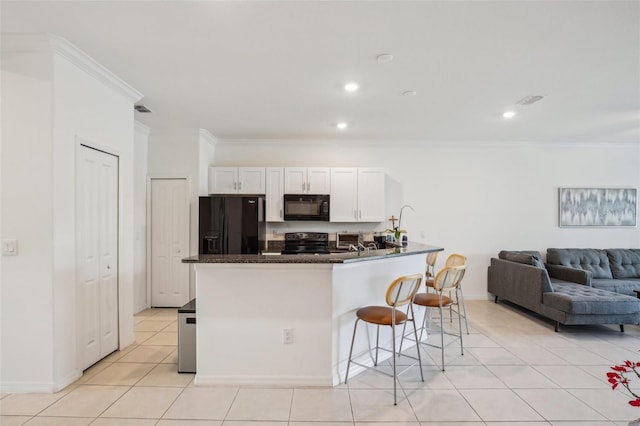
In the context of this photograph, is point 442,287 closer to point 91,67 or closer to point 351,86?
point 351,86

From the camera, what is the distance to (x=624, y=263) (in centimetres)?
511

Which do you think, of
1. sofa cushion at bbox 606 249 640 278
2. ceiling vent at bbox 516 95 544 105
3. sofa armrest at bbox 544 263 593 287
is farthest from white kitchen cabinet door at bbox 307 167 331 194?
sofa cushion at bbox 606 249 640 278

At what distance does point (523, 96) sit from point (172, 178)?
4.60 m

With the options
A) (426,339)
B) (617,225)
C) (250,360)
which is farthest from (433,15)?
(617,225)

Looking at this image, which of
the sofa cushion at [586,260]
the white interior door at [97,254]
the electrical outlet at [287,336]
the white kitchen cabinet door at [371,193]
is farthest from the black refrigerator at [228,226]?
the sofa cushion at [586,260]

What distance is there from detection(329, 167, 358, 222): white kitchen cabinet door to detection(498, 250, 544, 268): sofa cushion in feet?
8.11

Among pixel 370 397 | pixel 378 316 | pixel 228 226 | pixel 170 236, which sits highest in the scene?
pixel 228 226

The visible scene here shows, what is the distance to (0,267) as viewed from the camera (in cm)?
247

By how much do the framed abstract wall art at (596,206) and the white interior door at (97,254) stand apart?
6.58m

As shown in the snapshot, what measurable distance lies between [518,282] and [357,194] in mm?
2640

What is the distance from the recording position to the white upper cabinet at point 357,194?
5.13 metres

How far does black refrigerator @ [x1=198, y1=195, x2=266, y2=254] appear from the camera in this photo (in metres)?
4.59

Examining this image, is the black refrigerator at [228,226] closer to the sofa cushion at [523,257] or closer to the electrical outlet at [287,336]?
the electrical outlet at [287,336]

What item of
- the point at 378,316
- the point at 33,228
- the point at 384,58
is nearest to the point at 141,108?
the point at 33,228
